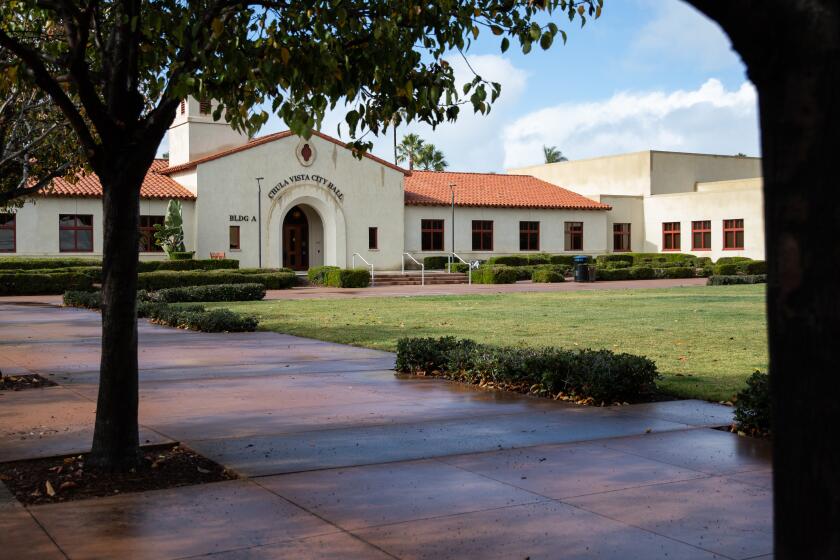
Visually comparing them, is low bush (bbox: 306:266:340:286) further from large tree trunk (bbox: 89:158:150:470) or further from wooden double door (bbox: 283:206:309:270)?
large tree trunk (bbox: 89:158:150:470)

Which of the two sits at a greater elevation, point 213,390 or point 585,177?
point 585,177

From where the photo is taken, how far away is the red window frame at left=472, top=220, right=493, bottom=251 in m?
49.3

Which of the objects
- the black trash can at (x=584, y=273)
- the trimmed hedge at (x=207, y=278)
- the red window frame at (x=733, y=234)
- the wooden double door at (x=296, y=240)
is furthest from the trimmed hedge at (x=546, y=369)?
the red window frame at (x=733, y=234)

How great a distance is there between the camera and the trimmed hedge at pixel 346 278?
3694 cm

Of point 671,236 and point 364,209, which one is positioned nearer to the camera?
point 364,209

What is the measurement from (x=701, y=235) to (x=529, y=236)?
1028 centimetres

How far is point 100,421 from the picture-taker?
6.06 meters

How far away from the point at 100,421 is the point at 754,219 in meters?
47.5

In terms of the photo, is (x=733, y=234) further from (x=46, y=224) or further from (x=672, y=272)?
(x=46, y=224)

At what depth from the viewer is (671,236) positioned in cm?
5422

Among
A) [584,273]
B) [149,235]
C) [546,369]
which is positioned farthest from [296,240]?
[546,369]

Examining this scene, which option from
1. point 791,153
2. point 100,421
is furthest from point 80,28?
point 791,153

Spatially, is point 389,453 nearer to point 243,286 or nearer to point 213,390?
point 213,390

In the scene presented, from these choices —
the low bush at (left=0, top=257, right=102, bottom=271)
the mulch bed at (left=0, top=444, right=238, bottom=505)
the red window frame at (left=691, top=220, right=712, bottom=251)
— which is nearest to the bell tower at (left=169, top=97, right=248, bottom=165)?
Result: the low bush at (left=0, top=257, right=102, bottom=271)
